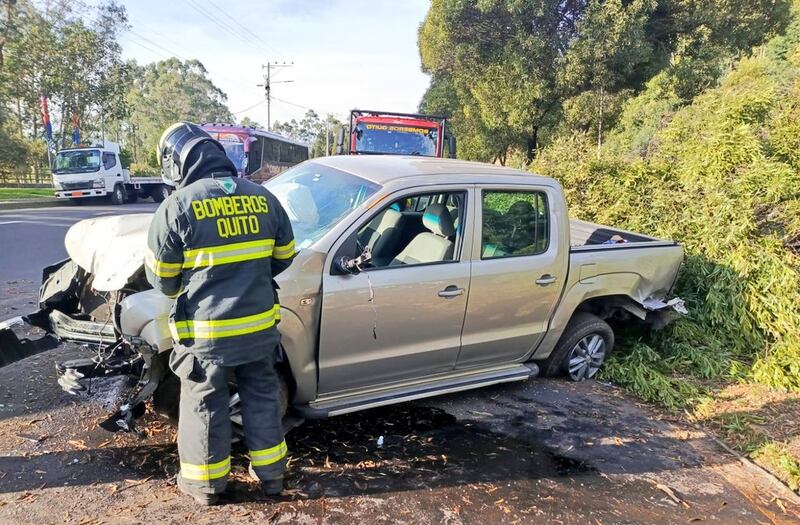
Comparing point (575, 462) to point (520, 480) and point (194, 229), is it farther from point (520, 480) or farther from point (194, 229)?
point (194, 229)

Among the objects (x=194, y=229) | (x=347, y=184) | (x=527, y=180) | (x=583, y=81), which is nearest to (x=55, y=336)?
(x=194, y=229)

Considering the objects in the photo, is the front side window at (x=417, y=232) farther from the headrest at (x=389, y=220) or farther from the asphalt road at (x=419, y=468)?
the asphalt road at (x=419, y=468)

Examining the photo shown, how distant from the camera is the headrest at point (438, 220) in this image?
3650mm

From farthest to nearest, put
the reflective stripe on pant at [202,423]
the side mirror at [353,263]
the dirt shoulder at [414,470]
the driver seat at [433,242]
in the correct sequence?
the driver seat at [433,242], the side mirror at [353,263], the dirt shoulder at [414,470], the reflective stripe on pant at [202,423]

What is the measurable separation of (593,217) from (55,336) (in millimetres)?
6450

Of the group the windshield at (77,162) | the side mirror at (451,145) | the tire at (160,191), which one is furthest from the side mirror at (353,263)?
the tire at (160,191)

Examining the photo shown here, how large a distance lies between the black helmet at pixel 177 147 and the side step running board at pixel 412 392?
1535 mm

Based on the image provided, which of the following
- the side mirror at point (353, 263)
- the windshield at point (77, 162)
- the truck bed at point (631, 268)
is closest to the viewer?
the side mirror at point (353, 263)

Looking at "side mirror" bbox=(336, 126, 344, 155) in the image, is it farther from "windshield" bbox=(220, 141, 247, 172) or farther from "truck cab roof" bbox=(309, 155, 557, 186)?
"truck cab roof" bbox=(309, 155, 557, 186)

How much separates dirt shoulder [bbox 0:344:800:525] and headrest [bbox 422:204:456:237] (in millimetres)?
1335

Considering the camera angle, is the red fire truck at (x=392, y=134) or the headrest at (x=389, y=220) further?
the red fire truck at (x=392, y=134)

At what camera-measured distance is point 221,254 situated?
2469 millimetres

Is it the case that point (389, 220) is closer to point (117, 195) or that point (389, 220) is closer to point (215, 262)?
point (215, 262)

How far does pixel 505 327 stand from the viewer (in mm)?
3826
